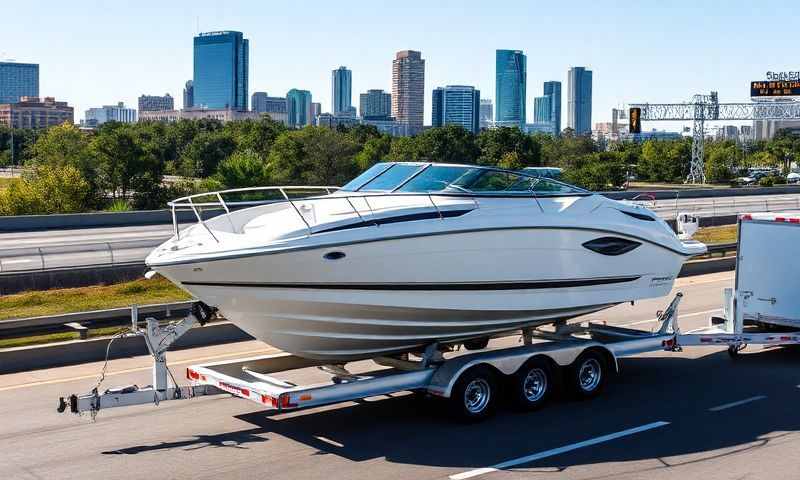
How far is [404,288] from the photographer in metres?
10.7

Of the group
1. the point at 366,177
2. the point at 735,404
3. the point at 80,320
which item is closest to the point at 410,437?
the point at 366,177

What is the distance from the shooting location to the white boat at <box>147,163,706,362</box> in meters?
10.1

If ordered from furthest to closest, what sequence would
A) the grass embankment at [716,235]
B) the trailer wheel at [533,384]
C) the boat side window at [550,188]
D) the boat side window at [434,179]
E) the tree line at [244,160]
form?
the tree line at [244,160] < the grass embankment at [716,235] < the boat side window at [550,188] < the boat side window at [434,179] < the trailer wheel at [533,384]

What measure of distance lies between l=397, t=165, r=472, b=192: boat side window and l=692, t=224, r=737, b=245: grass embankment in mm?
21016

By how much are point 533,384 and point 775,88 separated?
340 feet

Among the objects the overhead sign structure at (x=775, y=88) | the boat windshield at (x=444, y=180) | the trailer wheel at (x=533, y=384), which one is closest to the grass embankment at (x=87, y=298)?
the boat windshield at (x=444, y=180)

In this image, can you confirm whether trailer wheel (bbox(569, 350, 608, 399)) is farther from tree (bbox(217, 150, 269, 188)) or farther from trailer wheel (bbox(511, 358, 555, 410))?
tree (bbox(217, 150, 269, 188))

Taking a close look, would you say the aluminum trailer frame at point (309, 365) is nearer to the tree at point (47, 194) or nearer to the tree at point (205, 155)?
the tree at point (47, 194)

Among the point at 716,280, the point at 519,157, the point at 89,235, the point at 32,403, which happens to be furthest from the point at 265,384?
the point at 519,157

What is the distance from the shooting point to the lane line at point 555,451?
922 centimetres

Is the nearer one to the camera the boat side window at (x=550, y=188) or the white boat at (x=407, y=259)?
the white boat at (x=407, y=259)

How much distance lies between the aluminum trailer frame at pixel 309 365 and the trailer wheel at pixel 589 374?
53mm

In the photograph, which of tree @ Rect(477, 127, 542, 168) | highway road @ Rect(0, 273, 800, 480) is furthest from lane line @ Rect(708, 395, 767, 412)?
tree @ Rect(477, 127, 542, 168)

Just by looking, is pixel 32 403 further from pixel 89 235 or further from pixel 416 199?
pixel 89 235
